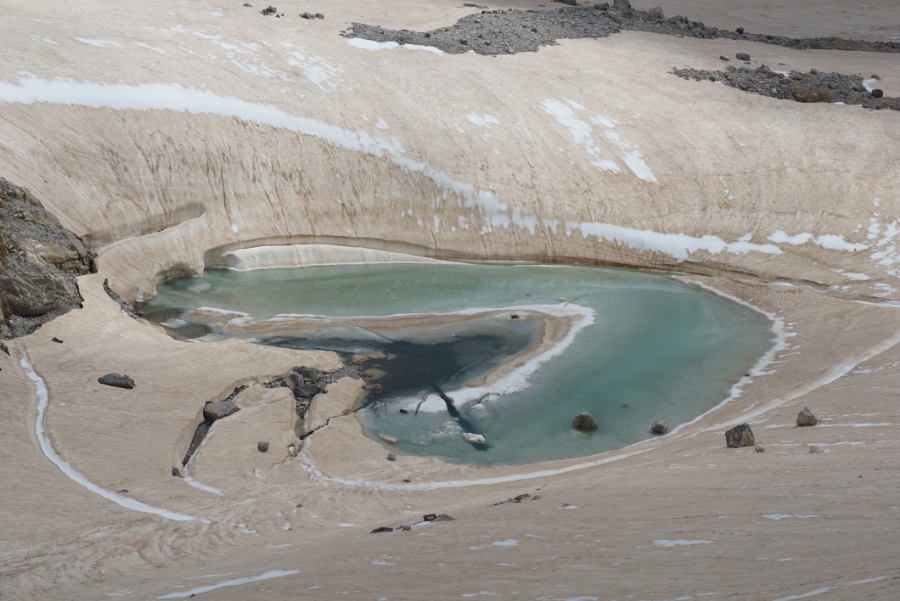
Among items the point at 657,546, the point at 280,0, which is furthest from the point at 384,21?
the point at 657,546

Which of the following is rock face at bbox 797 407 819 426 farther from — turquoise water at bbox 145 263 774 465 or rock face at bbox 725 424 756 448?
turquoise water at bbox 145 263 774 465

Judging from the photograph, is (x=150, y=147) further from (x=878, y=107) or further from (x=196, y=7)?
(x=878, y=107)

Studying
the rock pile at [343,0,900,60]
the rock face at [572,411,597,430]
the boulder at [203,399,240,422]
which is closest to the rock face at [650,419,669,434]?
the rock face at [572,411,597,430]

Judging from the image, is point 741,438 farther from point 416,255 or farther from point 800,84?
point 800,84

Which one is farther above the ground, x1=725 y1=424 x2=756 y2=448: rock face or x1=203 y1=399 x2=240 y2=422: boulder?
x1=725 y1=424 x2=756 y2=448: rock face

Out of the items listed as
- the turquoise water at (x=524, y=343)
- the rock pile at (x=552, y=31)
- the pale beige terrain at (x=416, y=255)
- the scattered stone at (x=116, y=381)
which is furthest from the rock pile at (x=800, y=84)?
the scattered stone at (x=116, y=381)
